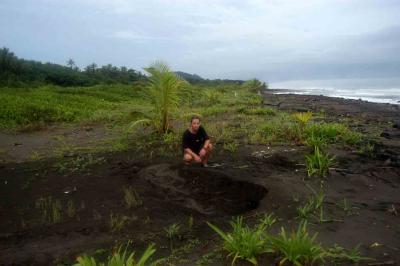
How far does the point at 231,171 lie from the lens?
7.25 meters

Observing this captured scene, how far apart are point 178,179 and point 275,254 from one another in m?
3.40

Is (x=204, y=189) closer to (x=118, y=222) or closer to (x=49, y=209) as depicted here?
(x=118, y=222)

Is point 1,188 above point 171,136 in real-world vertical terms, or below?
below

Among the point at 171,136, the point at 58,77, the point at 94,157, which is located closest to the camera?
the point at 94,157

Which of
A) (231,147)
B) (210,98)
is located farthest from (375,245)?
(210,98)

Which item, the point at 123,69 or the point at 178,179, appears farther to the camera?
the point at 123,69

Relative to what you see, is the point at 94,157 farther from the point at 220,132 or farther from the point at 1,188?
the point at 220,132

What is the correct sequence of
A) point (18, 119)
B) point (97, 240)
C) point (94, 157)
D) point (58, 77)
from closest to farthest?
point (97, 240) < point (94, 157) < point (18, 119) < point (58, 77)

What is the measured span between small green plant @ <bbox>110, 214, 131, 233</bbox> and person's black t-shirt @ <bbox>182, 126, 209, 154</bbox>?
204 cm

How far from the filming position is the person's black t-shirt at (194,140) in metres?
7.63

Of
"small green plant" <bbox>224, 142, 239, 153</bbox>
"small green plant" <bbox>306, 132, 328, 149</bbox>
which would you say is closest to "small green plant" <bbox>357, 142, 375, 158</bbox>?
"small green plant" <bbox>306, 132, 328, 149</bbox>

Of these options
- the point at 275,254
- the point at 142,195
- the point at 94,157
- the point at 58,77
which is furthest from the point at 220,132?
the point at 58,77

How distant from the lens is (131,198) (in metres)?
6.53

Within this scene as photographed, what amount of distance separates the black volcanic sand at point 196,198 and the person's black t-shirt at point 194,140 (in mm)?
383
